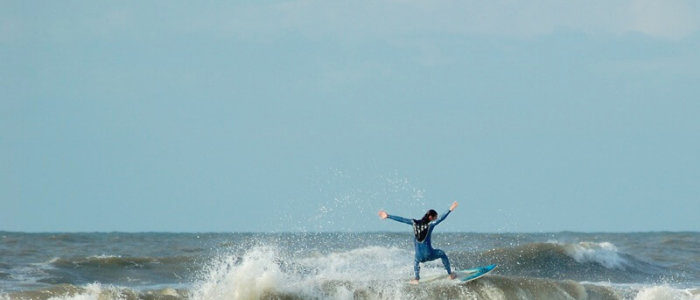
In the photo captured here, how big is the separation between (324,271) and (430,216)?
8645mm

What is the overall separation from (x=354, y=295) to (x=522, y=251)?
12.9 m

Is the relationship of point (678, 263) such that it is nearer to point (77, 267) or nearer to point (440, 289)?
point (440, 289)

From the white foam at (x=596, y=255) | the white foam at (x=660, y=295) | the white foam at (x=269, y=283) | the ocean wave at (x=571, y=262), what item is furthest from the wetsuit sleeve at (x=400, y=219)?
the white foam at (x=596, y=255)

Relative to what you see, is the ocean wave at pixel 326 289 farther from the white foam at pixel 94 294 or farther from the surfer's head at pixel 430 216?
the surfer's head at pixel 430 216

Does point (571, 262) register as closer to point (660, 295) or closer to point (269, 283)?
point (660, 295)

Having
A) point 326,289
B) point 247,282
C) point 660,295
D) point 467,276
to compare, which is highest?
point 467,276

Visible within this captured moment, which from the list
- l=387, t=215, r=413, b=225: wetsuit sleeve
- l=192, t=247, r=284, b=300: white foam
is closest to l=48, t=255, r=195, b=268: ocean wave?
l=192, t=247, r=284, b=300: white foam

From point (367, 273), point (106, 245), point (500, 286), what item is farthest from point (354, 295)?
point (106, 245)

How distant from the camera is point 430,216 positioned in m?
16.1

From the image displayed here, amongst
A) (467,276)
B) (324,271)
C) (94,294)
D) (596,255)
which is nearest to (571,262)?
(596,255)

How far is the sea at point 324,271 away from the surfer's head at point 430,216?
1.88 meters

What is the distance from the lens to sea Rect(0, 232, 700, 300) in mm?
17438

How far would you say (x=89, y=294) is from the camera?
1719 centimetres

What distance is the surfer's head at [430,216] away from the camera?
16.0 m
